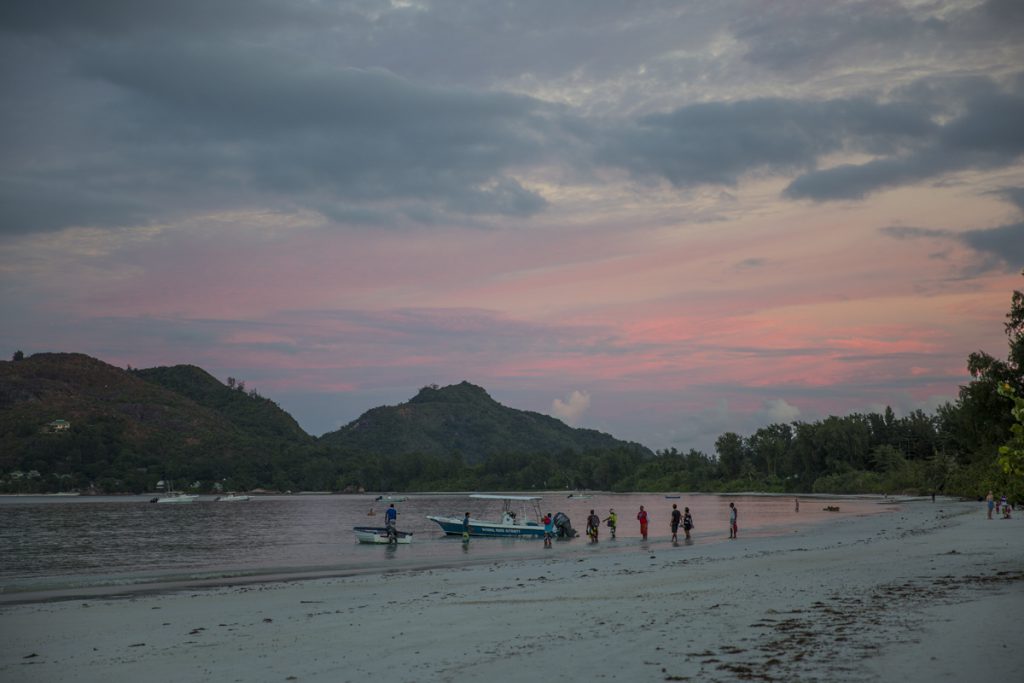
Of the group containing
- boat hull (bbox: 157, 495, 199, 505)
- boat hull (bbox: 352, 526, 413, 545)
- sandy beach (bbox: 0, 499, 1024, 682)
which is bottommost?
boat hull (bbox: 157, 495, 199, 505)

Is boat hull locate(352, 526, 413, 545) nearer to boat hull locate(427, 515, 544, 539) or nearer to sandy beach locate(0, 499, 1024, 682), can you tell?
boat hull locate(427, 515, 544, 539)

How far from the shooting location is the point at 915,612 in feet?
57.7

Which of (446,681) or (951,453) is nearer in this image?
(446,681)

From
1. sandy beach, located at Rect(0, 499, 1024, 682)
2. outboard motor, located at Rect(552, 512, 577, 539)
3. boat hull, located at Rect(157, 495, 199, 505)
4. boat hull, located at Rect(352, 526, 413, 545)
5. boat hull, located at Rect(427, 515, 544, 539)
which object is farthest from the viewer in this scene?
boat hull, located at Rect(157, 495, 199, 505)

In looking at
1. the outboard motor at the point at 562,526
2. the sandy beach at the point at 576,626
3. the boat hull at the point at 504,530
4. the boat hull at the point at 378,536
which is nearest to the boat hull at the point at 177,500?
the boat hull at the point at 378,536

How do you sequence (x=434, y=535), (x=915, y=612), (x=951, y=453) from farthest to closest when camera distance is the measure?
1. (x=951, y=453)
2. (x=434, y=535)
3. (x=915, y=612)

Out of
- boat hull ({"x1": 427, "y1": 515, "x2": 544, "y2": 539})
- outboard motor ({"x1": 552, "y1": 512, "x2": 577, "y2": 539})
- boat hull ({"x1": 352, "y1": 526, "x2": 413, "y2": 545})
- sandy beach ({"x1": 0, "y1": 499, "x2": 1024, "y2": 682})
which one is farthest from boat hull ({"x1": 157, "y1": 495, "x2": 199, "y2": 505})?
sandy beach ({"x1": 0, "y1": 499, "x2": 1024, "y2": 682})

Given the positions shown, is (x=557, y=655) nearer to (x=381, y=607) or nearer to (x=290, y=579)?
(x=381, y=607)

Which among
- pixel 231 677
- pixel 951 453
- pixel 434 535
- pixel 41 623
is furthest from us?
pixel 951 453

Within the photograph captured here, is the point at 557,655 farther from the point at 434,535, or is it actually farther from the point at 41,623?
the point at 434,535

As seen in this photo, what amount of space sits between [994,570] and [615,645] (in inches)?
623

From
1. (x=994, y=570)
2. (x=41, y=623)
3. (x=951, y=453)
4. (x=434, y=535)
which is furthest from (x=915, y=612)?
(x=951, y=453)

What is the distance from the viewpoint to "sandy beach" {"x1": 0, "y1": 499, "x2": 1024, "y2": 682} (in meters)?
13.8

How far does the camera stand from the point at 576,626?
18516 mm
